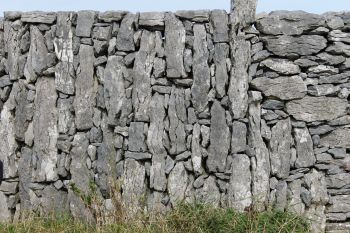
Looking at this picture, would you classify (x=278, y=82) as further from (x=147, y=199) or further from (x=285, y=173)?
(x=147, y=199)

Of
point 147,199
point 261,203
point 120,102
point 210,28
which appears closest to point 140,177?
point 147,199

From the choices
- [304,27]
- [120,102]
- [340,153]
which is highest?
[304,27]

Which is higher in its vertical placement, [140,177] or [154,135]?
[154,135]

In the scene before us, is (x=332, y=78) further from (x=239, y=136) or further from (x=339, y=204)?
(x=339, y=204)

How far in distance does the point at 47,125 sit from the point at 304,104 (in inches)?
132

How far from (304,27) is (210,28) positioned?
1.16 m

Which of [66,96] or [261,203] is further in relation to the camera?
[66,96]

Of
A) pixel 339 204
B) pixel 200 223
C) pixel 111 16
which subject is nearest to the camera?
pixel 200 223

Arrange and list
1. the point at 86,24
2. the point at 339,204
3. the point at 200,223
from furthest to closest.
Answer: the point at 86,24
the point at 339,204
the point at 200,223

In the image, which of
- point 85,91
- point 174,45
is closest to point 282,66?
point 174,45

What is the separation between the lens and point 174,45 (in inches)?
321

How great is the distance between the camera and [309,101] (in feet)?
26.6

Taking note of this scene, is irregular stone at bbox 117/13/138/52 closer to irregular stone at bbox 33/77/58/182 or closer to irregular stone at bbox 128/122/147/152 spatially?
irregular stone at bbox 128/122/147/152

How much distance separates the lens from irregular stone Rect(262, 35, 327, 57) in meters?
8.04
